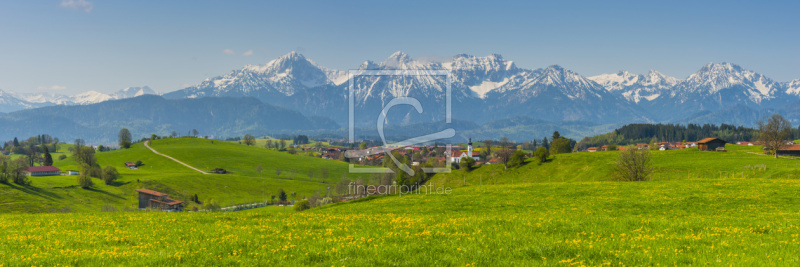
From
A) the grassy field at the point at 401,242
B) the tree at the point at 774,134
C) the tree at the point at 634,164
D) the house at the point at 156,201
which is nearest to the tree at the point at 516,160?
the tree at the point at 634,164

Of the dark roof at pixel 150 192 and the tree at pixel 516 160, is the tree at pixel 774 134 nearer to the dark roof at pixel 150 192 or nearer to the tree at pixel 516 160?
the tree at pixel 516 160

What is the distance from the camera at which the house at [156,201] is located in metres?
176

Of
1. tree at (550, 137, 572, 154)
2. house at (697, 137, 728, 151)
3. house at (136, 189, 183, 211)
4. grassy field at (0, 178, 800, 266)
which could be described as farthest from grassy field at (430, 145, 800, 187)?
house at (136, 189, 183, 211)

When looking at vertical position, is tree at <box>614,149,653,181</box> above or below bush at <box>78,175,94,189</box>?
above

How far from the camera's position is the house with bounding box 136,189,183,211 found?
176 meters

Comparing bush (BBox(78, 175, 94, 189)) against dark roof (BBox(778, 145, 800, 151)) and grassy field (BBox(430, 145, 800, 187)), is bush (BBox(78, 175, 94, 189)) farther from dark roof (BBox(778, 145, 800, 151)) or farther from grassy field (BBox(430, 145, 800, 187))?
dark roof (BBox(778, 145, 800, 151))

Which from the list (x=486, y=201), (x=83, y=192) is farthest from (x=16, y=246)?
(x=83, y=192)

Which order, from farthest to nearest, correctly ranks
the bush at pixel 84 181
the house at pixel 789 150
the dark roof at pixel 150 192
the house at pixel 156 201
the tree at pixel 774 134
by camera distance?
1. the bush at pixel 84 181
2. the dark roof at pixel 150 192
3. the house at pixel 156 201
4. the house at pixel 789 150
5. the tree at pixel 774 134

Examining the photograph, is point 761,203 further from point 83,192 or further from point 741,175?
point 83,192

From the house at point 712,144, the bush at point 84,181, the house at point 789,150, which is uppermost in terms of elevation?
the house at point 712,144

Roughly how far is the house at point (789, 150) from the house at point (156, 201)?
204 metres

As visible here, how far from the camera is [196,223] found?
25594 mm

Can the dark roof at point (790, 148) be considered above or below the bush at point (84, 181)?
above

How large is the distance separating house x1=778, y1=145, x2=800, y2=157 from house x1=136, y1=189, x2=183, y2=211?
20440 centimetres
